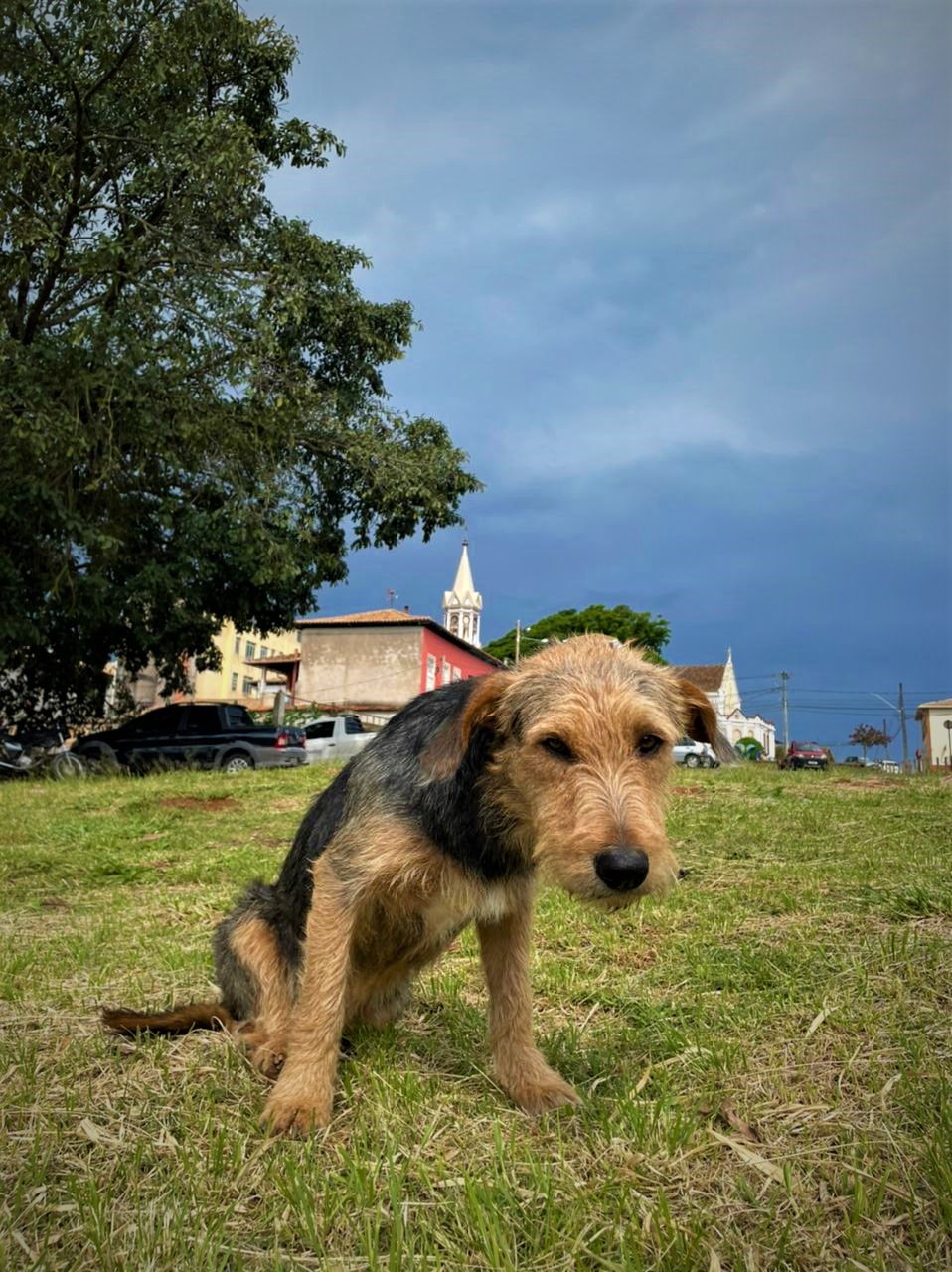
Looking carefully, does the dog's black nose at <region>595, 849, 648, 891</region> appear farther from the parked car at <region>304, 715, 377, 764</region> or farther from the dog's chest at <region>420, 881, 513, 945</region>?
the parked car at <region>304, 715, 377, 764</region>

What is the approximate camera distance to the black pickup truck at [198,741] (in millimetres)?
21906

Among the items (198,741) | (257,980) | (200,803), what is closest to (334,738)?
(198,741)

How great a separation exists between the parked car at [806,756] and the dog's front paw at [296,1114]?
4560cm

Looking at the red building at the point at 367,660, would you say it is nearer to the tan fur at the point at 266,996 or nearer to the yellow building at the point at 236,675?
the yellow building at the point at 236,675

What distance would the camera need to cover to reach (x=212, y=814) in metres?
12.6

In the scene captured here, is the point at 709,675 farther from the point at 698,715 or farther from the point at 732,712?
the point at 698,715

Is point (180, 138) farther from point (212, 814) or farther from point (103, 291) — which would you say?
point (212, 814)

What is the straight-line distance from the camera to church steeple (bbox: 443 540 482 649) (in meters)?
104

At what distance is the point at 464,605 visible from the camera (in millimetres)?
104438

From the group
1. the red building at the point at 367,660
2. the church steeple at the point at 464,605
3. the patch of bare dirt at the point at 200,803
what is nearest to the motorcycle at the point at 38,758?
the patch of bare dirt at the point at 200,803

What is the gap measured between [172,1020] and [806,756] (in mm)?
49450

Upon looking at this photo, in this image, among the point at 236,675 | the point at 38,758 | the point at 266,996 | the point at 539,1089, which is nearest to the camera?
the point at 539,1089

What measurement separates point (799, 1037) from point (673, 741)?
4.85ft

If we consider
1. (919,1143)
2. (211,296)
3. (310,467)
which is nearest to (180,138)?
(211,296)
